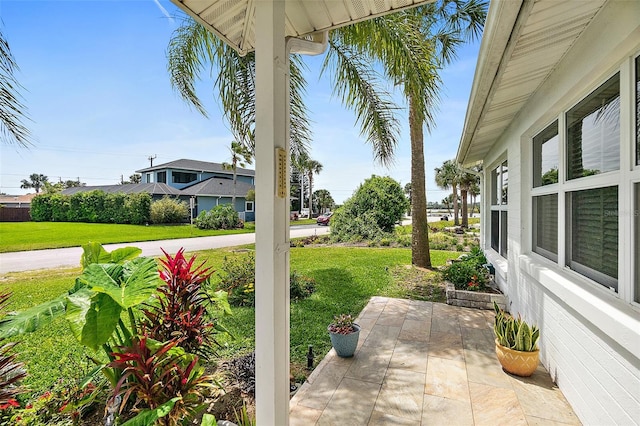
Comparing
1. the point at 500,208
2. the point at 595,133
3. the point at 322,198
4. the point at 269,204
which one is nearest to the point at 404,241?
the point at 500,208

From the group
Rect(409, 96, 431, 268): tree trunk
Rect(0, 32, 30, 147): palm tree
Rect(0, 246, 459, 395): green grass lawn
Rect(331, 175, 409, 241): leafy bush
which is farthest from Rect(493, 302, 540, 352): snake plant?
Rect(331, 175, 409, 241): leafy bush

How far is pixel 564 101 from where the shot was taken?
2.57m

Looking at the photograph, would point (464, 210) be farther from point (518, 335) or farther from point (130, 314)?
point (130, 314)

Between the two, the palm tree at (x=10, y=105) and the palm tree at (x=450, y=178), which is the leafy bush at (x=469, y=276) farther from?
the palm tree at (x=450, y=178)

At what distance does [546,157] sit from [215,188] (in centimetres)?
2571

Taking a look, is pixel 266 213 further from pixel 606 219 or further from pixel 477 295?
pixel 477 295

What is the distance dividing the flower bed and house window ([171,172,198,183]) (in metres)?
27.2

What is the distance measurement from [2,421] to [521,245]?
516cm

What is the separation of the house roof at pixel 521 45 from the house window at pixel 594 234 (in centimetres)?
107

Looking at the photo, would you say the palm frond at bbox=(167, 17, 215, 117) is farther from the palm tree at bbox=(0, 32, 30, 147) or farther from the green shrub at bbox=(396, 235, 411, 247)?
the green shrub at bbox=(396, 235, 411, 247)

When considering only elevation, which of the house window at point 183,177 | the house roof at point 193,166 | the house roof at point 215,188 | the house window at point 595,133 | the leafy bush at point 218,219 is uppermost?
the house roof at point 193,166

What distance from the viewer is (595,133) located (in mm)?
2195

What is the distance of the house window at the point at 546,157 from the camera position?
3.03m

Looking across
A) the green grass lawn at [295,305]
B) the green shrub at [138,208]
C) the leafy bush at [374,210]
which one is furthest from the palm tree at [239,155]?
the green shrub at [138,208]
